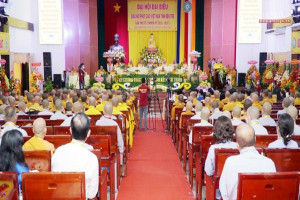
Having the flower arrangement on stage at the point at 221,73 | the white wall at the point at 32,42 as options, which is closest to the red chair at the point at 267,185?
the flower arrangement on stage at the point at 221,73

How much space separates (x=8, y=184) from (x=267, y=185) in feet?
5.65

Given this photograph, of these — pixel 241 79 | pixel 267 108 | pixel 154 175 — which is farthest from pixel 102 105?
pixel 241 79

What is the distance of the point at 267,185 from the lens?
8.13ft

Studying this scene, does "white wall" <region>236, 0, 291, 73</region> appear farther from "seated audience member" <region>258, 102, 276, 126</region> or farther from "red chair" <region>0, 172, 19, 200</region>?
"red chair" <region>0, 172, 19, 200</region>

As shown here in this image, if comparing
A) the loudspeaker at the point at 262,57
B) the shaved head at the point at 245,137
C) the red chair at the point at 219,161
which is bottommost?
the red chair at the point at 219,161

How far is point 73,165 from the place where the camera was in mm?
2828

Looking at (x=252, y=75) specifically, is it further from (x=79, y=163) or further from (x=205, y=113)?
(x=79, y=163)

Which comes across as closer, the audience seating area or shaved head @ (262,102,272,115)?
the audience seating area

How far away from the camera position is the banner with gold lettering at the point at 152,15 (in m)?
21.6

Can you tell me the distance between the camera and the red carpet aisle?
4758 millimetres

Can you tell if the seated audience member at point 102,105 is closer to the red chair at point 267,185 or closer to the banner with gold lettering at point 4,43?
the red chair at point 267,185

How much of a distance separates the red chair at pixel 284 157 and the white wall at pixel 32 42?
42.7 ft

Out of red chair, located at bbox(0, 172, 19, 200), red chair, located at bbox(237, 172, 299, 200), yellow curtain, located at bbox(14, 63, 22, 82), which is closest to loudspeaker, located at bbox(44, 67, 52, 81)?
yellow curtain, located at bbox(14, 63, 22, 82)

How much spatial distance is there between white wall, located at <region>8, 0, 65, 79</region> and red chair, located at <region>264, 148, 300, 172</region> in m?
13.0
